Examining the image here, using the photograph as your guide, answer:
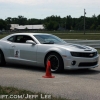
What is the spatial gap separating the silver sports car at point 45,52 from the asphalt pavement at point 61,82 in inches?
14.1

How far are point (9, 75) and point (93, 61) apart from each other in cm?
278

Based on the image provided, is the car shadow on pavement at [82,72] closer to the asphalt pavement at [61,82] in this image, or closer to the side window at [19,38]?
the asphalt pavement at [61,82]

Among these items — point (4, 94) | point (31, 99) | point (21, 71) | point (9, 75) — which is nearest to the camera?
point (31, 99)

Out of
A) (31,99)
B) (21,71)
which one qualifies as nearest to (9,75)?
(21,71)

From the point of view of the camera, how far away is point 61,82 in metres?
7.84

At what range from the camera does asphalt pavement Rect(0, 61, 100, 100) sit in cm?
654

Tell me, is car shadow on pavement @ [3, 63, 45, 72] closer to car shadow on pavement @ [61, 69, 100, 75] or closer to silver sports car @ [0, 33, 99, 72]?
silver sports car @ [0, 33, 99, 72]

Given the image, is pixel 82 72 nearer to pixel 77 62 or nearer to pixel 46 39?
pixel 77 62

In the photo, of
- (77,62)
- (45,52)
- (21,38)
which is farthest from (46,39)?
(77,62)

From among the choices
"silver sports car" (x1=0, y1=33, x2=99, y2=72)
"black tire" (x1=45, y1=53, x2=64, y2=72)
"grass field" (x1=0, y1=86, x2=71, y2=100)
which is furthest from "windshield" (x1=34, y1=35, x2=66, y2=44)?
"grass field" (x1=0, y1=86, x2=71, y2=100)

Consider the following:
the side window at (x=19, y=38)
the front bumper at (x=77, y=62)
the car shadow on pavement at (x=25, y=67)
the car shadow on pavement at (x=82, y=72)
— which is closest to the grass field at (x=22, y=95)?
the front bumper at (x=77, y=62)

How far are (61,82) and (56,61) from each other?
1.67 meters

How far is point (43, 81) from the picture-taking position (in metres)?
7.99

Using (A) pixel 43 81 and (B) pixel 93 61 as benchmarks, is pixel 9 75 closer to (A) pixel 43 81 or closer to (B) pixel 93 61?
(A) pixel 43 81
